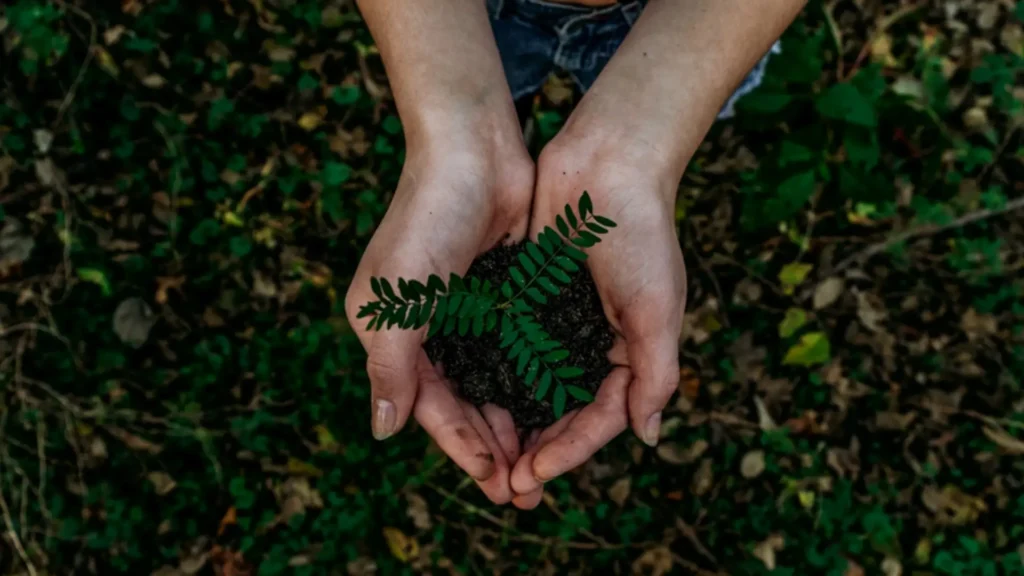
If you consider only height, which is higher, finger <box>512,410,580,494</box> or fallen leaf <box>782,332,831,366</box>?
finger <box>512,410,580,494</box>

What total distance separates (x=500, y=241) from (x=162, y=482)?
2.11 meters

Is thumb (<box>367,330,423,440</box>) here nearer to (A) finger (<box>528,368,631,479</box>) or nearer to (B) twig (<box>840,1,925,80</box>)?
(A) finger (<box>528,368,631,479</box>)

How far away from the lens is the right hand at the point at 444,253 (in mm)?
2398

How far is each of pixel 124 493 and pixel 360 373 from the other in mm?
1208

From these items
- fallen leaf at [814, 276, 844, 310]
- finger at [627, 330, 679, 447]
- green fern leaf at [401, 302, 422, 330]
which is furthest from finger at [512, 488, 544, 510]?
fallen leaf at [814, 276, 844, 310]

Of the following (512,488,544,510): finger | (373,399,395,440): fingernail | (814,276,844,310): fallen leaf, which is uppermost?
(373,399,395,440): fingernail

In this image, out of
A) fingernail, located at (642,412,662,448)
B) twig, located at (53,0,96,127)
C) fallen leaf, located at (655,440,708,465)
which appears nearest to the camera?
fingernail, located at (642,412,662,448)

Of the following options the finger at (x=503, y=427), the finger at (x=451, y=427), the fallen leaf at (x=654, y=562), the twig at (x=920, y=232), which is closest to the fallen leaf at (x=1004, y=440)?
the twig at (x=920, y=232)

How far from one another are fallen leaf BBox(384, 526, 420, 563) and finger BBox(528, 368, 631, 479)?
3.83ft

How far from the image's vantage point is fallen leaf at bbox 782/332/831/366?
373cm

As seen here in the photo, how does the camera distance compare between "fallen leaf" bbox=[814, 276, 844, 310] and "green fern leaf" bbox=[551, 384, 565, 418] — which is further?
"fallen leaf" bbox=[814, 276, 844, 310]

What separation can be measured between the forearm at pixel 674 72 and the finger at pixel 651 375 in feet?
1.92

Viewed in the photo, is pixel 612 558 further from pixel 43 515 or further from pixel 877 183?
pixel 43 515

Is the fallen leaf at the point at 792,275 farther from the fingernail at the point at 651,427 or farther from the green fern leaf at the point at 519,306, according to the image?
the green fern leaf at the point at 519,306
